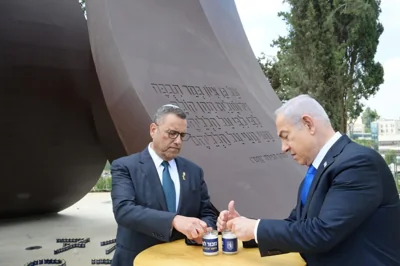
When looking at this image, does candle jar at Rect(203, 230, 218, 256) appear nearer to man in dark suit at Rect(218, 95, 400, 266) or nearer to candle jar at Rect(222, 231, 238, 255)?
candle jar at Rect(222, 231, 238, 255)

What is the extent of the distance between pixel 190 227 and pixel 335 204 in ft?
2.30

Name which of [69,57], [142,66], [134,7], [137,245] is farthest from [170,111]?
[69,57]

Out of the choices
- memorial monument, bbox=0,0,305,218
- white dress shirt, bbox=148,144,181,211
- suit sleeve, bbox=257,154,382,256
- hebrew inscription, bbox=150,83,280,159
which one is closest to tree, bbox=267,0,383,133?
memorial monument, bbox=0,0,305,218

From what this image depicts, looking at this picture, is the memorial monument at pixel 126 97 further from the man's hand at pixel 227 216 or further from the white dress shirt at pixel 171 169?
the man's hand at pixel 227 216

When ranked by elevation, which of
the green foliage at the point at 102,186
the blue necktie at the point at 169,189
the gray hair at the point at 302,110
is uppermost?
the gray hair at the point at 302,110

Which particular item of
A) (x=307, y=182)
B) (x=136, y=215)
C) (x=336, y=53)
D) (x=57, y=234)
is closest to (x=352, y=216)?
(x=307, y=182)

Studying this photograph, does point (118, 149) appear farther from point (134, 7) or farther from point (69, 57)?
point (69, 57)

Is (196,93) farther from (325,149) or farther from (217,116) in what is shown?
(325,149)

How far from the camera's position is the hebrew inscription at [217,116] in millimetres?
4664

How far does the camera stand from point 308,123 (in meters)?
1.76

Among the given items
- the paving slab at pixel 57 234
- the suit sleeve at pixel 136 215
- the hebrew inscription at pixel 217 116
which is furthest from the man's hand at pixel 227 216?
the paving slab at pixel 57 234

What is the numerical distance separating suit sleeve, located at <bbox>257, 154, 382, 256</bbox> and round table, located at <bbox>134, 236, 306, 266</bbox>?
0.32m

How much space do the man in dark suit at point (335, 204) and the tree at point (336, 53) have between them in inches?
671

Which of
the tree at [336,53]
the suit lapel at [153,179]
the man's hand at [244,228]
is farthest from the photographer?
the tree at [336,53]
